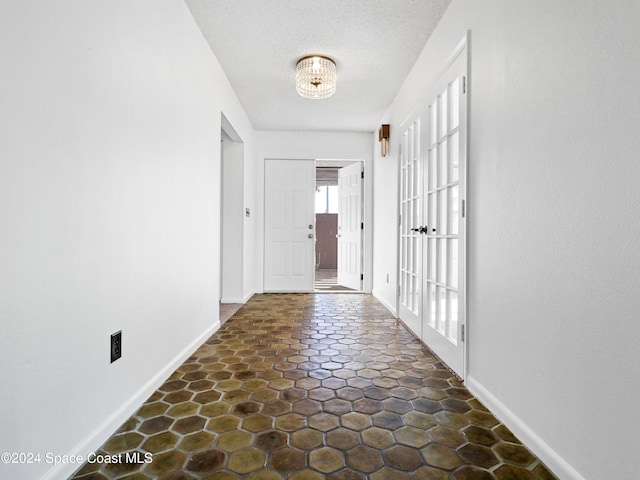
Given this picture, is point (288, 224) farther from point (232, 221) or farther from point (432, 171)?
point (432, 171)

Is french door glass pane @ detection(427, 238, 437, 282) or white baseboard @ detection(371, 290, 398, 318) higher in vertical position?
french door glass pane @ detection(427, 238, 437, 282)

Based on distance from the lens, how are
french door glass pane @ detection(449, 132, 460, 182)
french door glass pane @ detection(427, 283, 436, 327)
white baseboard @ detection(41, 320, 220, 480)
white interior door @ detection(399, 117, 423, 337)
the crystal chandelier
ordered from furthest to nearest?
the crystal chandelier < white interior door @ detection(399, 117, 423, 337) < french door glass pane @ detection(427, 283, 436, 327) < french door glass pane @ detection(449, 132, 460, 182) < white baseboard @ detection(41, 320, 220, 480)

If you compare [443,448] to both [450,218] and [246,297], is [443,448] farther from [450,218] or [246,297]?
[246,297]

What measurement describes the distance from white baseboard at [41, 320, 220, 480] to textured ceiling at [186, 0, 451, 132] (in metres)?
2.28

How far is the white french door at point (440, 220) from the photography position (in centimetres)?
210

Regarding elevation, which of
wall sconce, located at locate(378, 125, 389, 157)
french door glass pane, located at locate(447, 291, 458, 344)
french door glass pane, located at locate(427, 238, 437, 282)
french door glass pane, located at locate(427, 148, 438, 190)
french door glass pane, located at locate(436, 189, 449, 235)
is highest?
wall sconce, located at locate(378, 125, 389, 157)

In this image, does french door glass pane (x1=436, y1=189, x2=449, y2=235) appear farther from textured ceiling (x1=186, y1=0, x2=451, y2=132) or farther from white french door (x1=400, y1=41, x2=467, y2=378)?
textured ceiling (x1=186, y1=0, x2=451, y2=132)

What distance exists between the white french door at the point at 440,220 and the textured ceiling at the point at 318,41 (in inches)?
20.6

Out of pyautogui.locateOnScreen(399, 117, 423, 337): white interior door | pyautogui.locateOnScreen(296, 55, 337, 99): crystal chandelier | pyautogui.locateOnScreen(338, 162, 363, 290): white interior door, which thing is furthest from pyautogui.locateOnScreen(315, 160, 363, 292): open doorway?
pyautogui.locateOnScreen(296, 55, 337, 99): crystal chandelier

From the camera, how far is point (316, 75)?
311 centimetres

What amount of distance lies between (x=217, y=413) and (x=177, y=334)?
2.48ft

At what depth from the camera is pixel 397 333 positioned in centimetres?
306

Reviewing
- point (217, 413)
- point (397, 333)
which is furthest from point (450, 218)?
point (217, 413)

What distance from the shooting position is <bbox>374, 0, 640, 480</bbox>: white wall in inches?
39.1
